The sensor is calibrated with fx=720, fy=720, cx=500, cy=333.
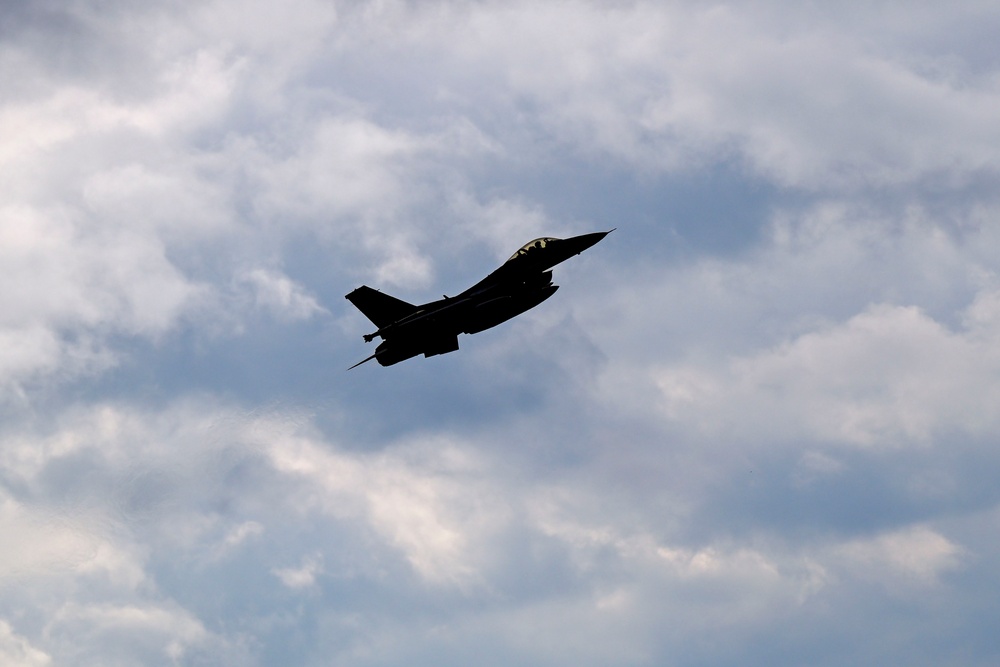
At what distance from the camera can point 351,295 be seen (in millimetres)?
63031

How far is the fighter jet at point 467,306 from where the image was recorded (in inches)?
2437

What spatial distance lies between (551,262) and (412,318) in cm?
1356

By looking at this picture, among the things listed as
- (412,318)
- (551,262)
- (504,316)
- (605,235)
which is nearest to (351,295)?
(412,318)

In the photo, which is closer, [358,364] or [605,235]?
[358,364]

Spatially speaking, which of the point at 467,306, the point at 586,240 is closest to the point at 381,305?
the point at 467,306

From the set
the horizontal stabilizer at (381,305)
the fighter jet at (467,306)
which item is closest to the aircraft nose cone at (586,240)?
the fighter jet at (467,306)

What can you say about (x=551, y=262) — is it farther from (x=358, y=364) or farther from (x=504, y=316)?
(x=358, y=364)

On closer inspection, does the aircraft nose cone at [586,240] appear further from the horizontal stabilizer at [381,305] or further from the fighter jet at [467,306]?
the horizontal stabilizer at [381,305]

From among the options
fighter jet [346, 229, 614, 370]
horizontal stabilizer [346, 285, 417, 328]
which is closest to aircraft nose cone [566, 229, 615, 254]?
fighter jet [346, 229, 614, 370]

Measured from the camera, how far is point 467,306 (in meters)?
63.3

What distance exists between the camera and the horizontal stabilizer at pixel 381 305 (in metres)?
62.8

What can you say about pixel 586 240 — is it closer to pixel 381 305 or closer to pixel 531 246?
pixel 531 246

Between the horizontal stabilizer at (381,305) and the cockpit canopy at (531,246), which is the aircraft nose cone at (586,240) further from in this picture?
the horizontal stabilizer at (381,305)

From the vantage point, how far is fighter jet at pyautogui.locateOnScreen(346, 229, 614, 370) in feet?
203
